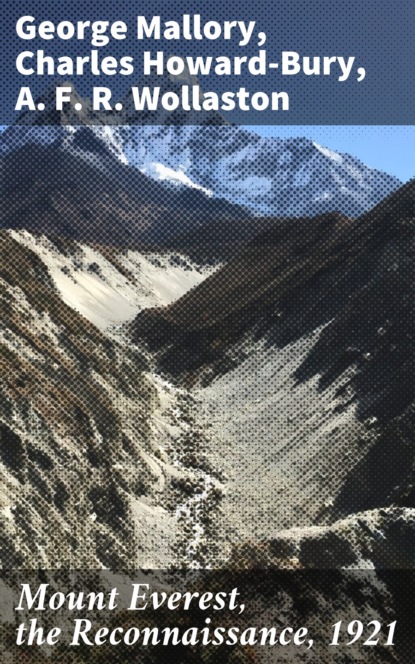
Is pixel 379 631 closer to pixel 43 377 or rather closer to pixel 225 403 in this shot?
pixel 43 377

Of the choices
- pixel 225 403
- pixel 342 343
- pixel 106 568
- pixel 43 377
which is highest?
pixel 342 343

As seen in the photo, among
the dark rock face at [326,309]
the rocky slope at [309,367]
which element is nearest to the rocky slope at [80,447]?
the rocky slope at [309,367]

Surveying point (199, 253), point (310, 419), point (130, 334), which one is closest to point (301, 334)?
point (310, 419)

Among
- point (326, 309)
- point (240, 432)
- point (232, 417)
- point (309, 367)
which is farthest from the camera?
point (326, 309)

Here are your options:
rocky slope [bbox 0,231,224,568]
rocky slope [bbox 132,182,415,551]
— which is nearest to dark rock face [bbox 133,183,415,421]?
rocky slope [bbox 132,182,415,551]

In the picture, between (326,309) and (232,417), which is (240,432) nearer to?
(232,417)

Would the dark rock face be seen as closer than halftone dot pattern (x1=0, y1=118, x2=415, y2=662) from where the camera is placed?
No

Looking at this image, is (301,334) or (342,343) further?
(301,334)

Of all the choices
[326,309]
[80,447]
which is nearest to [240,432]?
[80,447]

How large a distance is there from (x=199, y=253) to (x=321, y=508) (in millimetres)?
95130

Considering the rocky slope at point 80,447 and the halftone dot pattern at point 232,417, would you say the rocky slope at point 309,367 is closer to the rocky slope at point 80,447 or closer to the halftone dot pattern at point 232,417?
the halftone dot pattern at point 232,417

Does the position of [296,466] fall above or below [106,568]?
above

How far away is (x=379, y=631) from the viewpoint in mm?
17234

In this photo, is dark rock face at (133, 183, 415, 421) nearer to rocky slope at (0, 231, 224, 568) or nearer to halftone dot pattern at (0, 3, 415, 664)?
halftone dot pattern at (0, 3, 415, 664)
